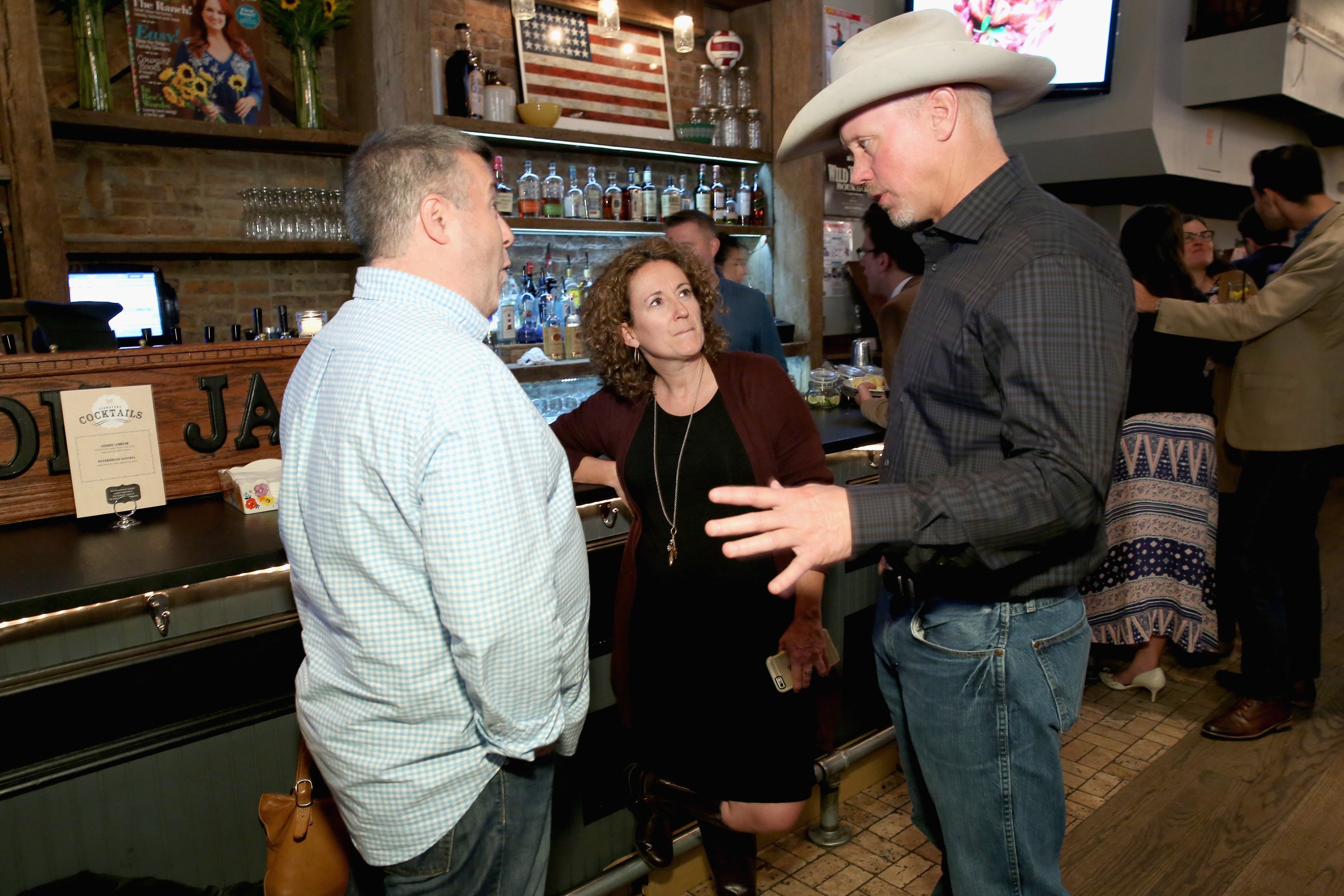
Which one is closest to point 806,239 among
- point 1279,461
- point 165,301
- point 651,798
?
point 1279,461

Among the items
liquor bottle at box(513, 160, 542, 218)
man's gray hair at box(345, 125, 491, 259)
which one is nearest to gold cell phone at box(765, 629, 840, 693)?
man's gray hair at box(345, 125, 491, 259)

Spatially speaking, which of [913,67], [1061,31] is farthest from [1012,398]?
[1061,31]

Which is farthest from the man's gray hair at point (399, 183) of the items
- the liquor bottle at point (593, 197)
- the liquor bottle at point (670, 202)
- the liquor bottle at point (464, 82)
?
the liquor bottle at point (670, 202)

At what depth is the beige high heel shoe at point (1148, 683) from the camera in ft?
11.5

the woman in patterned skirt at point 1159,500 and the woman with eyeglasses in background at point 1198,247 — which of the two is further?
the woman with eyeglasses in background at point 1198,247

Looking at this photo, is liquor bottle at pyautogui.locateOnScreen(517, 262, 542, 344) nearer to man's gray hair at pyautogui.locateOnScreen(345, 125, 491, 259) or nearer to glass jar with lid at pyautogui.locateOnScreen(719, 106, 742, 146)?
glass jar with lid at pyautogui.locateOnScreen(719, 106, 742, 146)

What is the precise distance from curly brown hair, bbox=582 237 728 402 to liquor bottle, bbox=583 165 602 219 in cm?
224

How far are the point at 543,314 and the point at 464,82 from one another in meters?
1.04

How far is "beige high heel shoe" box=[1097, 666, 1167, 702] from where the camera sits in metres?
3.52

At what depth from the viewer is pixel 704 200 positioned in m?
4.78

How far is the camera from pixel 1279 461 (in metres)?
3.13

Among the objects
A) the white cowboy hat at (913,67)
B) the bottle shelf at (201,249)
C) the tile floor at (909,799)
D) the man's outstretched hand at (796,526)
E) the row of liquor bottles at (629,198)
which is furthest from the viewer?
the row of liquor bottles at (629,198)

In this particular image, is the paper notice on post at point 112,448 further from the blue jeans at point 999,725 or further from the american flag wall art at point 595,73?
the american flag wall art at point 595,73

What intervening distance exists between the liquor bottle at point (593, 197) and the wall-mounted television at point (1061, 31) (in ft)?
9.04
